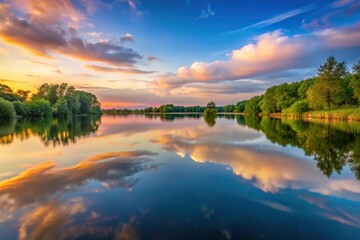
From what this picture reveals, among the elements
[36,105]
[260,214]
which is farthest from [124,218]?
[36,105]

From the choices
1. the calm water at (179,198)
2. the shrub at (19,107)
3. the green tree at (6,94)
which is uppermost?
the green tree at (6,94)

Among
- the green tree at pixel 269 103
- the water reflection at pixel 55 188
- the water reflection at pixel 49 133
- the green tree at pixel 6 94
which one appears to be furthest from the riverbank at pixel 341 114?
the green tree at pixel 6 94

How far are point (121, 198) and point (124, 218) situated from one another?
4.00ft

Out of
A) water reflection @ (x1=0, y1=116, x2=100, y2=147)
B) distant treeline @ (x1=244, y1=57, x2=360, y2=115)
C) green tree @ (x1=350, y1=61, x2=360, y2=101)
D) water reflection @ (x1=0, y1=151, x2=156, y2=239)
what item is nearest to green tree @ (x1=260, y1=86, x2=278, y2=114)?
distant treeline @ (x1=244, y1=57, x2=360, y2=115)

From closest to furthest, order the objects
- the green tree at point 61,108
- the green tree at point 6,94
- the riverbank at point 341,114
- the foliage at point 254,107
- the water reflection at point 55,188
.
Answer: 1. the water reflection at point 55,188
2. the riverbank at point 341,114
3. the green tree at point 6,94
4. the green tree at point 61,108
5. the foliage at point 254,107

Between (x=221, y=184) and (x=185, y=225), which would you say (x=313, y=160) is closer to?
(x=221, y=184)

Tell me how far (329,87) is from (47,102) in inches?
3471

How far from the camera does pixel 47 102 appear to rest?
82000 mm

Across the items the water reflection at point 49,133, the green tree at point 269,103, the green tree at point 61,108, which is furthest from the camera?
the green tree at point 61,108

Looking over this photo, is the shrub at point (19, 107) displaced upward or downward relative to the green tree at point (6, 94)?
downward

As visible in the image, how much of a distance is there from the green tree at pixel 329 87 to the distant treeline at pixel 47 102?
257 ft

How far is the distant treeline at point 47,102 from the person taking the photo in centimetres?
7494

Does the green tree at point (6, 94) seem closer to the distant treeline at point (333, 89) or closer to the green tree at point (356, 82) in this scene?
the distant treeline at point (333, 89)

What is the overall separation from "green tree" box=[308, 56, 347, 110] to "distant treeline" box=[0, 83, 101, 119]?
78.5 meters
